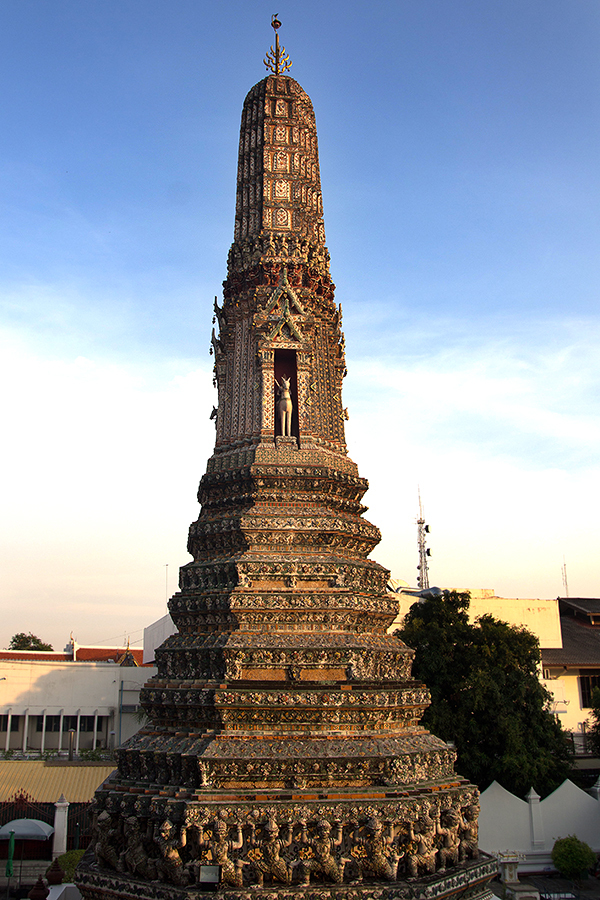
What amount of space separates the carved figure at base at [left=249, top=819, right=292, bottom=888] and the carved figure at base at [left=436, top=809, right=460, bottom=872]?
2.57 meters

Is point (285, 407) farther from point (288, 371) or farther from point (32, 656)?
point (32, 656)

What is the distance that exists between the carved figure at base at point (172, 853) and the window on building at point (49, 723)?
24.6 meters

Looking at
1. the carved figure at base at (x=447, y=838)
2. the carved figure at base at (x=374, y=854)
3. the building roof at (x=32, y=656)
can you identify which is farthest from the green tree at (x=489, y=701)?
the building roof at (x=32, y=656)

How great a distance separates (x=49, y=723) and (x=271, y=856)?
25.8 metres

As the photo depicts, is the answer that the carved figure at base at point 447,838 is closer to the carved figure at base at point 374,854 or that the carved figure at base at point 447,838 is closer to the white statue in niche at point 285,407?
the carved figure at base at point 374,854

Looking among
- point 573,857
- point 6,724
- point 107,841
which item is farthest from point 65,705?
point 107,841

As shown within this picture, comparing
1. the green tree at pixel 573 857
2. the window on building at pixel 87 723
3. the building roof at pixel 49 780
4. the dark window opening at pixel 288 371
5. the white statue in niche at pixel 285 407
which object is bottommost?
the green tree at pixel 573 857

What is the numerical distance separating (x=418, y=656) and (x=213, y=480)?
42.2 feet

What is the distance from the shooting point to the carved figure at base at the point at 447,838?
448 inches

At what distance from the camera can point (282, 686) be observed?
11.8m

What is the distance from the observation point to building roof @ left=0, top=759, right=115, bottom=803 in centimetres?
2280

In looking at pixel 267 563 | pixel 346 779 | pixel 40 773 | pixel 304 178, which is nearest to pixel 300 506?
pixel 267 563

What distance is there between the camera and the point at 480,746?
23125 mm

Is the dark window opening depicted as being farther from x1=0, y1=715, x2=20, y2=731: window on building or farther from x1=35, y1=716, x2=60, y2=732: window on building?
x1=0, y1=715, x2=20, y2=731: window on building
